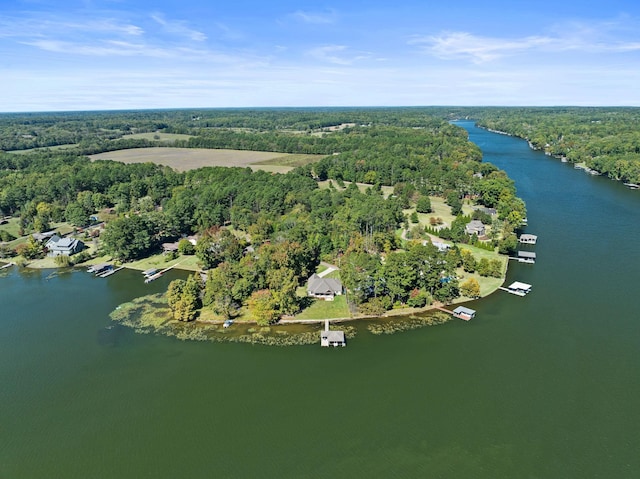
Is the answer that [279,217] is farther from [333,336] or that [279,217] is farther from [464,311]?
[464,311]

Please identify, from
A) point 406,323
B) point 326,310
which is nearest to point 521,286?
point 406,323

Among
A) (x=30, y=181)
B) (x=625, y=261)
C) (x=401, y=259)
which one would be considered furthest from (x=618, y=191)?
(x=30, y=181)

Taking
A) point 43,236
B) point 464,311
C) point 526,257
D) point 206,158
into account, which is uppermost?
point 206,158

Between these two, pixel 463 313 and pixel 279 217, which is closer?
pixel 463 313

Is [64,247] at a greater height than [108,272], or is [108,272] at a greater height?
[64,247]

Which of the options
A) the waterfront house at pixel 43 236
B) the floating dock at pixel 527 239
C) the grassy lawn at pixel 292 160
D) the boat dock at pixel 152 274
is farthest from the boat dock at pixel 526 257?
the grassy lawn at pixel 292 160

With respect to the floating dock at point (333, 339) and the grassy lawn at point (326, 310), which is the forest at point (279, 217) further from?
the floating dock at point (333, 339)

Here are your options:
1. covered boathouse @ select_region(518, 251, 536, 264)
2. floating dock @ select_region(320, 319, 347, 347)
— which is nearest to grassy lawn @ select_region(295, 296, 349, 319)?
floating dock @ select_region(320, 319, 347, 347)

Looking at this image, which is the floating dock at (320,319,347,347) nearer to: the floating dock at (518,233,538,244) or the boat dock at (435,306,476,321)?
the boat dock at (435,306,476,321)
